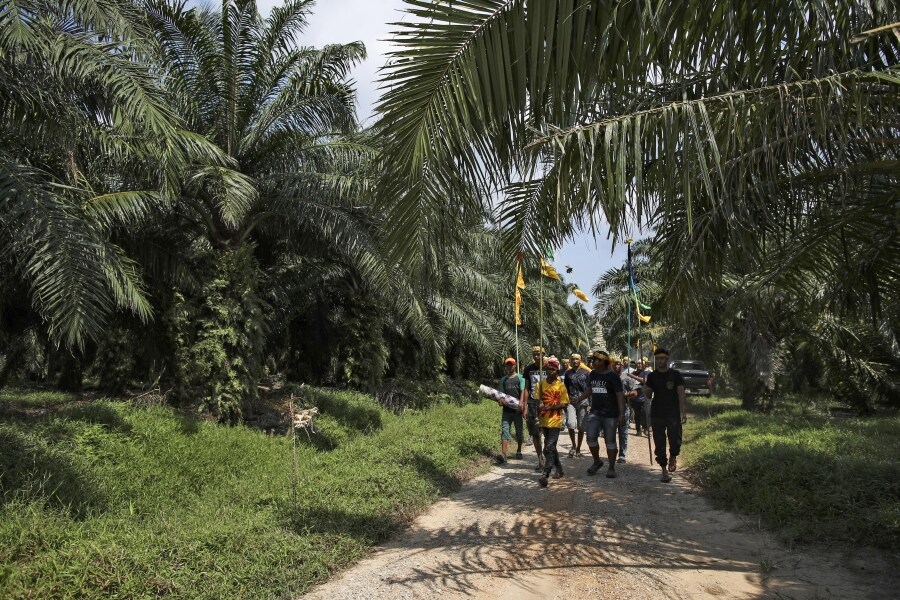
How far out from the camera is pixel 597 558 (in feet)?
17.1

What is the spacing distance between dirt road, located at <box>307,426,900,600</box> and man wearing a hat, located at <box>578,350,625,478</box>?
136 cm

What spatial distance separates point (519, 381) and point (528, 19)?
741 centimetres

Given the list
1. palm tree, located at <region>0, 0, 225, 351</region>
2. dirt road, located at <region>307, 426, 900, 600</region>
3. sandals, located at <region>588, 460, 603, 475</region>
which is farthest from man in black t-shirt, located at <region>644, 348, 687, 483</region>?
palm tree, located at <region>0, 0, 225, 351</region>

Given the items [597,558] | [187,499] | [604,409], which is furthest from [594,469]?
[187,499]

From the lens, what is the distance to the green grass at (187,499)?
4516 mm

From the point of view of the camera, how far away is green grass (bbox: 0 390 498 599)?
4516 mm

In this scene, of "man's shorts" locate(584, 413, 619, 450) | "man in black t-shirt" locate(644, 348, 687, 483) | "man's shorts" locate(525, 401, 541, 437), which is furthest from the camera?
"man's shorts" locate(525, 401, 541, 437)

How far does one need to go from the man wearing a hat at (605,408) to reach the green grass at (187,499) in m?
1.80

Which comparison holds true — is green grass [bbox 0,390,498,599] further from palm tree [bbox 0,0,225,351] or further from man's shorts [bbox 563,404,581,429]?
man's shorts [bbox 563,404,581,429]

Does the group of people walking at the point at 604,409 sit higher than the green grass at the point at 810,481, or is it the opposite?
the group of people walking at the point at 604,409

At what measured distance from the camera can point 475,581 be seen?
4809 mm

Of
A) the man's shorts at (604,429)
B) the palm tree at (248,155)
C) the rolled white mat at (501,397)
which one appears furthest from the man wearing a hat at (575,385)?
the palm tree at (248,155)

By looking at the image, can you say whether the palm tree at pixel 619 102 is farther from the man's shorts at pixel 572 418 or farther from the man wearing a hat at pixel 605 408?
the man's shorts at pixel 572 418

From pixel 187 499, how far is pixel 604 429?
203 inches
